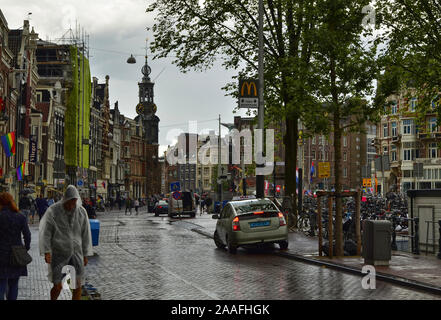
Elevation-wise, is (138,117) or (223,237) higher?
(138,117)

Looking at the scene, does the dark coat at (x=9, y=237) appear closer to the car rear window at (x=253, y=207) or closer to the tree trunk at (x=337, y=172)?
the tree trunk at (x=337, y=172)

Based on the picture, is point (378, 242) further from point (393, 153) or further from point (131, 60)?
point (131, 60)

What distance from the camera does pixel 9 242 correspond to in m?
9.14

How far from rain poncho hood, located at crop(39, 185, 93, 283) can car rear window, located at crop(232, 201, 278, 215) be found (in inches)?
431

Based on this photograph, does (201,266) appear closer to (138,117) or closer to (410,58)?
(410,58)

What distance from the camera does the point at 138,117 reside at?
533 feet

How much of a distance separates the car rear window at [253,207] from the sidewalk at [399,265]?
49.7 inches

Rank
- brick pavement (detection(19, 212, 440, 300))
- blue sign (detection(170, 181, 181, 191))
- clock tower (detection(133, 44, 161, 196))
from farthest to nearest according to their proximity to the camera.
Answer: clock tower (detection(133, 44, 161, 196)) → blue sign (detection(170, 181, 181, 191)) → brick pavement (detection(19, 212, 440, 300))

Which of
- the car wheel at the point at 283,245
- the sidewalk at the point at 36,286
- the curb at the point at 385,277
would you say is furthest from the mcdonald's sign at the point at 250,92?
the sidewalk at the point at 36,286

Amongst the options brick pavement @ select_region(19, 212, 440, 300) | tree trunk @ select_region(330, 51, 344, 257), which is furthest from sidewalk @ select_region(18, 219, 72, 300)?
tree trunk @ select_region(330, 51, 344, 257)

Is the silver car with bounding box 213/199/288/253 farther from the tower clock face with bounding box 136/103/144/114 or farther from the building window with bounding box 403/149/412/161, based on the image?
the tower clock face with bounding box 136/103/144/114

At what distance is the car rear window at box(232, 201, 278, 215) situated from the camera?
795 inches
